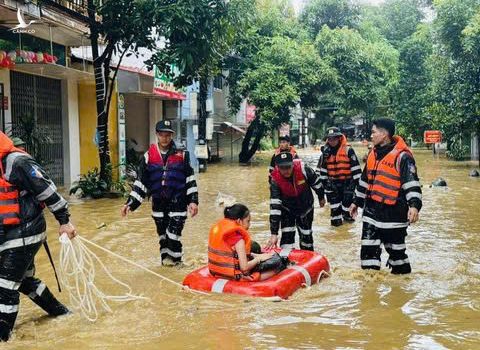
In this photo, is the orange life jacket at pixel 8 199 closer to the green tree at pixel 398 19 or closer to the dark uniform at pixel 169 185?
the dark uniform at pixel 169 185

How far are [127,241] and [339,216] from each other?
3.90 meters

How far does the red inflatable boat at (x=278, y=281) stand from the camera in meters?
6.16

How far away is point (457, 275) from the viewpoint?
24.7ft

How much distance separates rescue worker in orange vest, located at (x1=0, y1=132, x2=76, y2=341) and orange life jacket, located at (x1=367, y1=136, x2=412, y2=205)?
343cm

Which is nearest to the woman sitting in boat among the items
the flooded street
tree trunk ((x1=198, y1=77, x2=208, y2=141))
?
the flooded street

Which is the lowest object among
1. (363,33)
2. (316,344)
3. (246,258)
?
(316,344)

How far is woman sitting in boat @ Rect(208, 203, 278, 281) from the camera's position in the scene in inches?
245

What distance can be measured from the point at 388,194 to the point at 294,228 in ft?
5.41

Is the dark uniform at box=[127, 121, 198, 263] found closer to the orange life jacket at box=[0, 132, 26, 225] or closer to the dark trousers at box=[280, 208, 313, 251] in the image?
the dark trousers at box=[280, 208, 313, 251]

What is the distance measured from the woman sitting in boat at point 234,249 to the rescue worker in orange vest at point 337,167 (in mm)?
4602

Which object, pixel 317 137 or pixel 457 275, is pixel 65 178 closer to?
pixel 457 275

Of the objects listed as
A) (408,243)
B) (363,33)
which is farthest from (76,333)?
(363,33)

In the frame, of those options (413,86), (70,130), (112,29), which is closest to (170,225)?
(112,29)

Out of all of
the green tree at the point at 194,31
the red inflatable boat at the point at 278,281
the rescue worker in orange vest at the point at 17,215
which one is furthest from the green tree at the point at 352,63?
the rescue worker in orange vest at the point at 17,215
